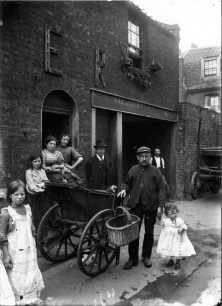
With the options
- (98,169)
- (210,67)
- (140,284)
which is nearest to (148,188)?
(140,284)

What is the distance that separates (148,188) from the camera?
15.2 feet

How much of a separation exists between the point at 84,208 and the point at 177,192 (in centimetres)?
723

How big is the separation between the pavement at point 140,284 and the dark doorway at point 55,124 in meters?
2.93

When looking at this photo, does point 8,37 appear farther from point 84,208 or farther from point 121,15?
point 121,15

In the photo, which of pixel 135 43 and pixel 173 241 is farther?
pixel 135 43

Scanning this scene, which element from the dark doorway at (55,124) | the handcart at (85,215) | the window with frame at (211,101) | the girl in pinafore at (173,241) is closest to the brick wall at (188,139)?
the dark doorway at (55,124)

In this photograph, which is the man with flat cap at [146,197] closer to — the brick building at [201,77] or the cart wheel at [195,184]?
Answer: the cart wheel at [195,184]

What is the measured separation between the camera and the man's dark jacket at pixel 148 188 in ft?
15.1

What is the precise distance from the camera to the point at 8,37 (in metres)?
5.17

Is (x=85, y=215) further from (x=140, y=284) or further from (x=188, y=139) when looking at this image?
(x=188, y=139)

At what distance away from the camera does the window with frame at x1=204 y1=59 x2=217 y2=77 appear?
80.3 feet

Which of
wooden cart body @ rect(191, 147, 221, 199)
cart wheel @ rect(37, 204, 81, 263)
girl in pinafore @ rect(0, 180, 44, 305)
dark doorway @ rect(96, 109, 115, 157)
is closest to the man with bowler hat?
dark doorway @ rect(96, 109, 115, 157)

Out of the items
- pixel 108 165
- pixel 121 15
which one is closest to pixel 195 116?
pixel 121 15

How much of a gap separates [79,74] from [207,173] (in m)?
6.69
